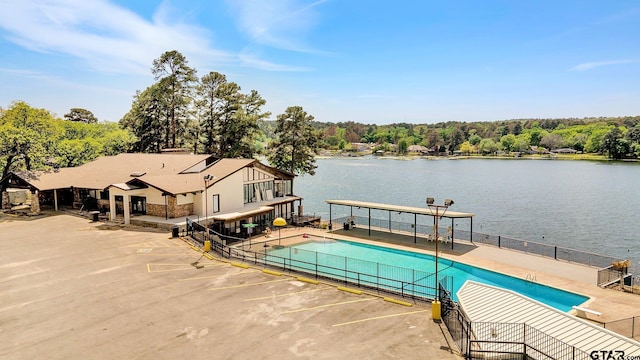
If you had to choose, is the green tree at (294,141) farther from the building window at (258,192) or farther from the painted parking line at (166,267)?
the painted parking line at (166,267)

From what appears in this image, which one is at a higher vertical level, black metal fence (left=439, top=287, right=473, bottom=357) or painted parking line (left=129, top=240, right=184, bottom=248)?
painted parking line (left=129, top=240, right=184, bottom=248)

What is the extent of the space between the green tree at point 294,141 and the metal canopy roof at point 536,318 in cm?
3816

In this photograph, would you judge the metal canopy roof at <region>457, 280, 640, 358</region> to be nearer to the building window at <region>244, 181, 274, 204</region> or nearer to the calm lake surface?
the calm lake surface

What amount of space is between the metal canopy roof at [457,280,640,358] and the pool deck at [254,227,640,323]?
468 cm

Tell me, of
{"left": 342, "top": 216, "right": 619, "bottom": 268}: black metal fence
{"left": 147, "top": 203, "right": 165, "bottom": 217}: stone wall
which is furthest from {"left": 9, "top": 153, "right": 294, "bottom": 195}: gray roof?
{"left": 342, "top": 216, "right": 619, "bottom": 268}: black metal fence

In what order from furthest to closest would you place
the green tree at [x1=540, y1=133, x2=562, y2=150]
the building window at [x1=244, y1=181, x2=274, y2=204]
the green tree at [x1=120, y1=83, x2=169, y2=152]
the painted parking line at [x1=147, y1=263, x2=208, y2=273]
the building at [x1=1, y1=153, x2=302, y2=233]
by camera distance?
the green tree at [x1=540, y1=133, x2=562, y2=150] → the green tree at [x1=120, y1=83, x2=169, y2=152] → the building window at [x1=244, y1=181, x2=274, y2=204] → the building at [x1=1, y1=153, x2=302, y2=233] → the painted parking line at [x1=147, y1=263, x2=208, y2=273]

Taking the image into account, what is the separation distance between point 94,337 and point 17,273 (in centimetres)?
1119

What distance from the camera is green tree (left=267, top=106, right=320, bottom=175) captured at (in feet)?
177

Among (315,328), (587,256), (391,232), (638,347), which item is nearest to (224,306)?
(315,328)

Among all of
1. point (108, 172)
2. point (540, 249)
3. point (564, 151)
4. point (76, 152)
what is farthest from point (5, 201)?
point (564, 151)

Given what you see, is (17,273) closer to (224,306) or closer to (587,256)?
(224,306)

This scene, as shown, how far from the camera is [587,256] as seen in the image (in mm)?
28641

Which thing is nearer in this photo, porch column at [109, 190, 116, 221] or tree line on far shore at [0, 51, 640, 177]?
porch column at [109, 190, 116, 221]

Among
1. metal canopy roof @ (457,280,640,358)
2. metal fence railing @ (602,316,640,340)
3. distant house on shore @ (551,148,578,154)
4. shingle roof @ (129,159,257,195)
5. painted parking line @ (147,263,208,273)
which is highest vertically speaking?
distant house on shore @ (551,148,578,154)
